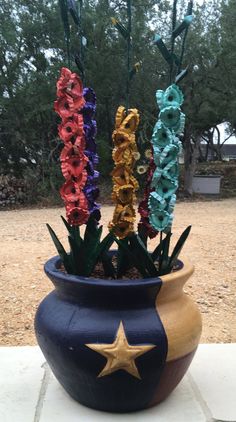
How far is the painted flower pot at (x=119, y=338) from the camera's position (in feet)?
5.66

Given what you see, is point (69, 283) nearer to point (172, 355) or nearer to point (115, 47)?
point (172, 355)

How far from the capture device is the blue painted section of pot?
173 centimetres

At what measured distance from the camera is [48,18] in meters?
11.4

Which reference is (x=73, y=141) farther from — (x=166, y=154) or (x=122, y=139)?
(x=166, y=154)

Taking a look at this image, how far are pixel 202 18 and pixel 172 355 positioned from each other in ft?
36.3

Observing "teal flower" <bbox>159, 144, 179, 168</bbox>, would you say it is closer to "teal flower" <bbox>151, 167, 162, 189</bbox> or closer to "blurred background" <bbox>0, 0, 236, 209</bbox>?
"teal flower" <bbox>151, 167, 162, 189</bbox>

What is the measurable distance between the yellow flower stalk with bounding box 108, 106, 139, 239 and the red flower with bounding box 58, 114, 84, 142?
133mm

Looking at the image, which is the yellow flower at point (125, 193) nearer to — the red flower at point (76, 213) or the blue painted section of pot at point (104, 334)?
the red flower at point (76, 213)

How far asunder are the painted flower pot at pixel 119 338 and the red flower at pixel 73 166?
15.2 inches

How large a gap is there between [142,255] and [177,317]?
273mm

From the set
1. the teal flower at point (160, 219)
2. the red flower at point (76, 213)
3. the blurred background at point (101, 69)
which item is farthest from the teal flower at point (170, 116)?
the blurred background at point (101, 69)

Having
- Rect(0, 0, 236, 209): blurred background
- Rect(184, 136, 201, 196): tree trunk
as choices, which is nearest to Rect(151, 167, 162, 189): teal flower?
Rect(0, 0, 236, 209): blurred background

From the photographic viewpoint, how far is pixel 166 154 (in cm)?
178

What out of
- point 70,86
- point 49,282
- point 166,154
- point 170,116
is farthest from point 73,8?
point 49,282
